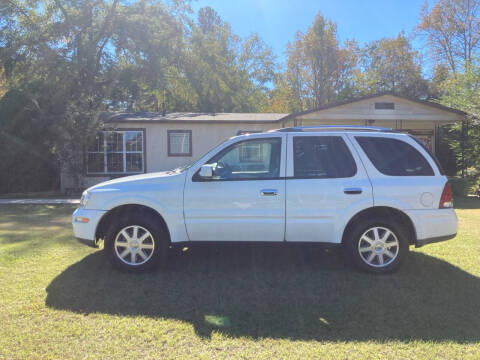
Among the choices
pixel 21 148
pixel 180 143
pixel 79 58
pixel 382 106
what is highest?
pixel 79 58

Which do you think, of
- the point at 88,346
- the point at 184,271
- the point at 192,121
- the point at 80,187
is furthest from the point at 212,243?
the point at 80,187

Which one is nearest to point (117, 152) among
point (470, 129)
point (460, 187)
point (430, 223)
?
point (430, 223)

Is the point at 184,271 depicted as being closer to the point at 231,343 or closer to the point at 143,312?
the point at 143,312

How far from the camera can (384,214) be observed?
4289mm

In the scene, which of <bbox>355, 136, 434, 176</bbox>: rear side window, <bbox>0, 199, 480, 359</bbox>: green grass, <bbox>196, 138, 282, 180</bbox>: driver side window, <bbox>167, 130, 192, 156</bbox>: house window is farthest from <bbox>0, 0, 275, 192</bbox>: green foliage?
<bbox>355, 136, 434, 176</bbox>: rear side window

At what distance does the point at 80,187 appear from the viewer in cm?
1394

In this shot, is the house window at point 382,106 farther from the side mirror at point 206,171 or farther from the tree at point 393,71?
the tree at point 393,71

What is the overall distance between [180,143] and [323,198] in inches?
439

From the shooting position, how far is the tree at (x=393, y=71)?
33688 millimetres

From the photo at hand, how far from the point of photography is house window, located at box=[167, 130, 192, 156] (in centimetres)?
1451

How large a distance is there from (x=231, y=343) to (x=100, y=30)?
62.5 ft

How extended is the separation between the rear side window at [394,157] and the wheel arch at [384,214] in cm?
46

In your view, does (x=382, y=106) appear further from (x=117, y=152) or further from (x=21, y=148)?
(x=21, y=148)

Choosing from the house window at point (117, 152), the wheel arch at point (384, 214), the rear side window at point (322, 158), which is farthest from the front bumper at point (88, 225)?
the house window at point (117, 152)
